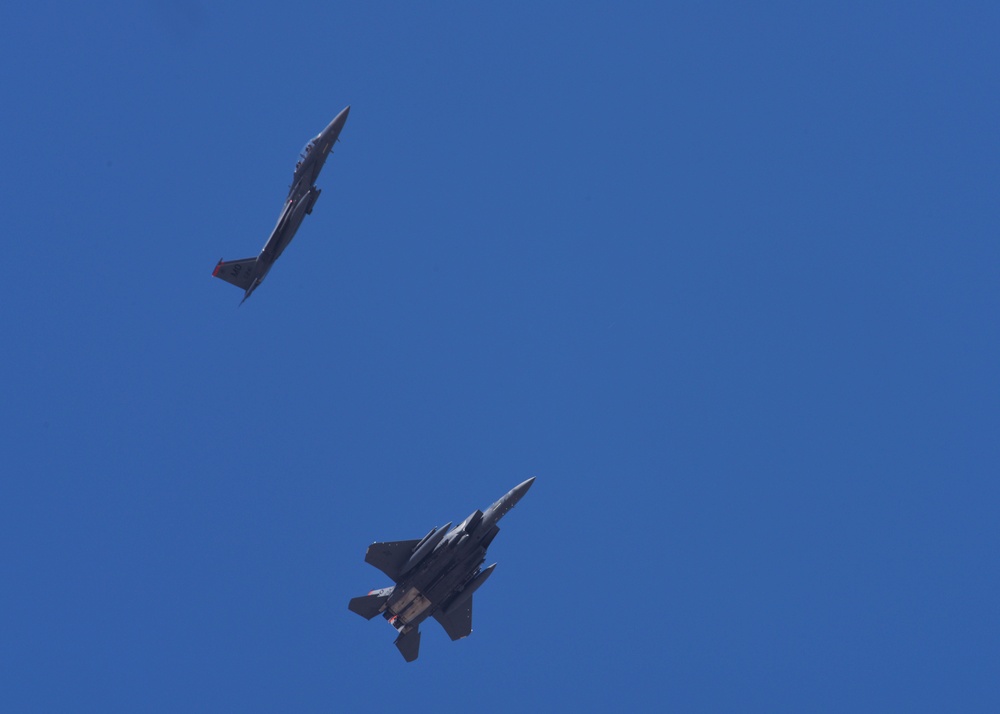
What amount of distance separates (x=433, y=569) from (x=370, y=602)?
16.4ft

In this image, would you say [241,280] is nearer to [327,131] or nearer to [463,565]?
[327,131]

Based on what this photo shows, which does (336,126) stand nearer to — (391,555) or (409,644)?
(391,555)

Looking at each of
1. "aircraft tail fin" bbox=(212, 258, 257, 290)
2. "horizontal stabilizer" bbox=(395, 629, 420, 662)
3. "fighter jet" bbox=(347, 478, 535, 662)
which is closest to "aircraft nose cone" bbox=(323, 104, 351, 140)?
"aircraft tail fin" bbox=(212, 258, 257, 290)

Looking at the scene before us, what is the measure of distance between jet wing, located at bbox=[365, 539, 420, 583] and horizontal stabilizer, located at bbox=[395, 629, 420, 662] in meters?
5.48

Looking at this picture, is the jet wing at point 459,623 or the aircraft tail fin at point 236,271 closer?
the jet wing at point 459,623

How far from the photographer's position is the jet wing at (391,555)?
4981 cm

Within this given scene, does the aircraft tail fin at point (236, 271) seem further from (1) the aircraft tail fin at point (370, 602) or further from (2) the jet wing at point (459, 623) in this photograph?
(2) the jet wing at point (459, 623)

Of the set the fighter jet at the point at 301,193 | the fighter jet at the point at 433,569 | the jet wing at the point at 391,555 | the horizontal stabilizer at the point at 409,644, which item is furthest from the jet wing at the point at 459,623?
the fighter jet at the point at 301,193

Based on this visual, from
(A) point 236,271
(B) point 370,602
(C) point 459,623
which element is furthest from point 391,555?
(A) point 236,271

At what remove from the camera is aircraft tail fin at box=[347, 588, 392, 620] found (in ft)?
169

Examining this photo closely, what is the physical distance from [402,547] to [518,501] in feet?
24.1

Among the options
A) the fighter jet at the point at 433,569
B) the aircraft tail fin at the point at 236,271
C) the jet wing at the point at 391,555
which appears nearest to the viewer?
the fighter jet at the point at 433,569

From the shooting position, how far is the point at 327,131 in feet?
183

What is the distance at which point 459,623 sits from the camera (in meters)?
56.5
